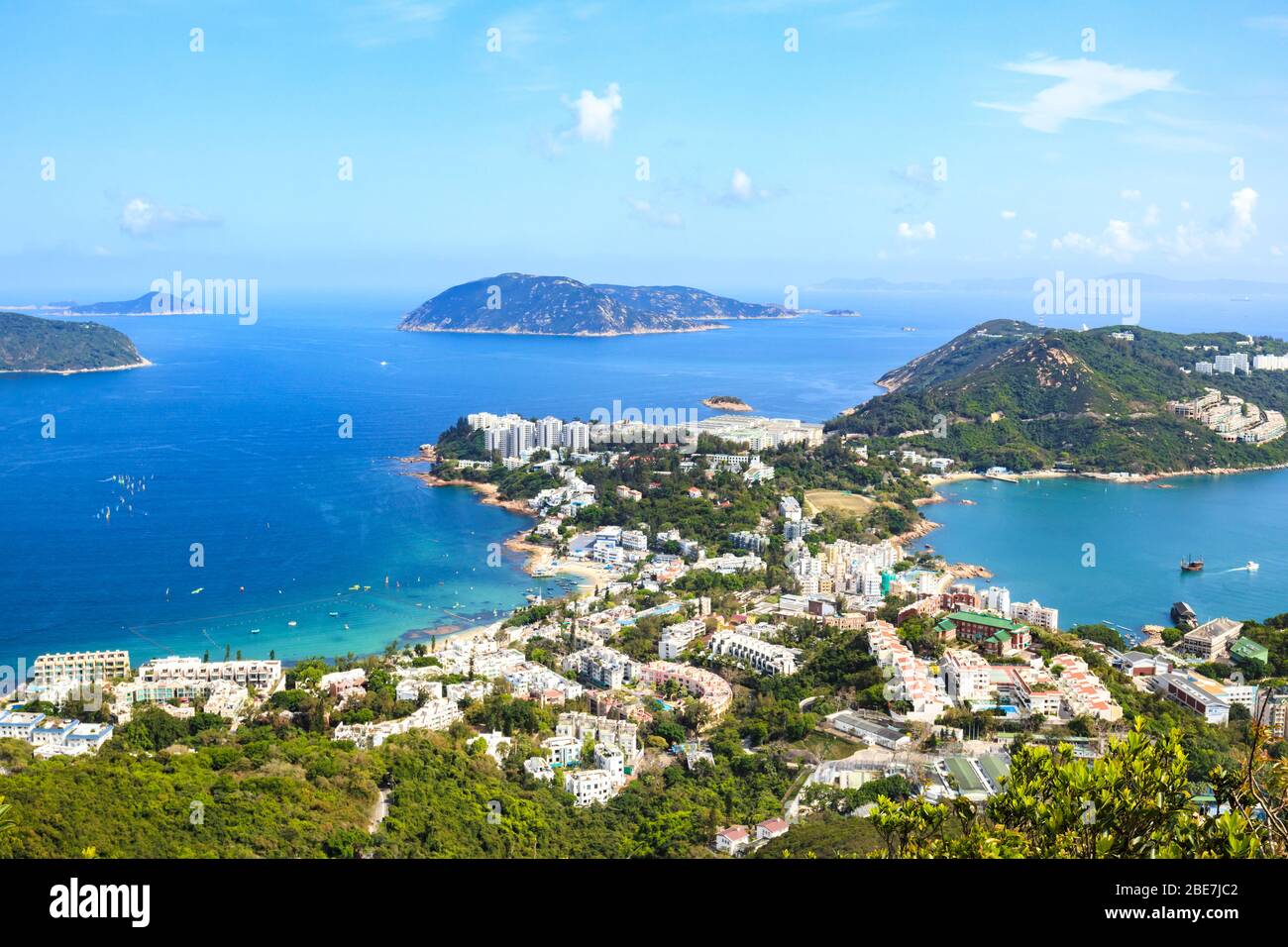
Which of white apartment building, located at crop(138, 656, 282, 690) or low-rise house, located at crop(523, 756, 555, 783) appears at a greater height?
white apartment building, located at crop(138, 656, 282, 690)

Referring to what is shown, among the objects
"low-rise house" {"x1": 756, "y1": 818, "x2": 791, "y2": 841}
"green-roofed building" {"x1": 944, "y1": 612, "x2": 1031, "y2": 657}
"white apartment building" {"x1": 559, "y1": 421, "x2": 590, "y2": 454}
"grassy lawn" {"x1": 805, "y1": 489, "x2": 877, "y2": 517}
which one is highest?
"white apartment building" {"x1": 559, "y1": 421, "x2": 590, "y2": 454}

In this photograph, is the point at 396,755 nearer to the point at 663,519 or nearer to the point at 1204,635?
the point at 1204,635

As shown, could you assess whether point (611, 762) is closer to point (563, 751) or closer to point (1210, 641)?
point (563, 751)

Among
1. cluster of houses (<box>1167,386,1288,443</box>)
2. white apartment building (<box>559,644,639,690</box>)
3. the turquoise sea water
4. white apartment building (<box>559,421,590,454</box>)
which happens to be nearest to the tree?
white apartment building (<box>559,644,639,690</box>)

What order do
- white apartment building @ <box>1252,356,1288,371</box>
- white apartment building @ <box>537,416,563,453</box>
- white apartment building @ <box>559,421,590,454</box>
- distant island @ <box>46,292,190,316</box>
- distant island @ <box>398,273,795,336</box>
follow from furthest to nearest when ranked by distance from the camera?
1. distant island @ <box>46,292,190,316</box>
2. distant island @ <box>398,273,795,336</box>
3. white apartment building @ <box>1252,356,1288,371</box>
4. white apartment building @ <box>537,416,563,453</box>
5. white apartment building @ <box>559,421,590,454</box>

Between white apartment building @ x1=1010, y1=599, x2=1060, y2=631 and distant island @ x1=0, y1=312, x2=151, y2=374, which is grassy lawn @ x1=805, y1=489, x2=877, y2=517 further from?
distant island @ x1=0, y1=312, x2=151, y2=374

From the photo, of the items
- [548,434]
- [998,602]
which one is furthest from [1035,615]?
[548,434]

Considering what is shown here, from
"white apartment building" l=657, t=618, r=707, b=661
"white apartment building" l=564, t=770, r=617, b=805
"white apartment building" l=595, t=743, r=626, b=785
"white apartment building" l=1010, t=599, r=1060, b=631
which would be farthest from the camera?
"white apartment building" l=1010, t=599, r=1060, b=631
